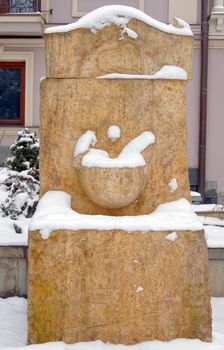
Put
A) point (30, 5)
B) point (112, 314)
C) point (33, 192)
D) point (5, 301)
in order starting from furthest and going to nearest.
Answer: point (30, 5) → point (33, 192) → point (5, 301) → point (112, 314)

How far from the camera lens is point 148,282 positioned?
3.59 meters

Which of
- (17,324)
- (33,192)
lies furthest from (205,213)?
(17,324)

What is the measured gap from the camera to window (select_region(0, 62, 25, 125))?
1234cm

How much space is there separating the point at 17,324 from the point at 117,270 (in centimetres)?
105

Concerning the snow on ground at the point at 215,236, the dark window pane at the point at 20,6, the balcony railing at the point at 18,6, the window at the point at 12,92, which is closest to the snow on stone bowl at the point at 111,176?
the snow on ground at the point at 215,236

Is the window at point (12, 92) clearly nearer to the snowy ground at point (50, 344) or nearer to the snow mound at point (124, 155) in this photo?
the snowy ground at point (50, 344)

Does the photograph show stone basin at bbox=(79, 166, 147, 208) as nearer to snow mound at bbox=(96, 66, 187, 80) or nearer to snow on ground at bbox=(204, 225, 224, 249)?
snow mound at bbox=(96, 66, 187, 80)

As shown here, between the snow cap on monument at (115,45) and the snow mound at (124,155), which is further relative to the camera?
the snow cap on monument at (115,45)

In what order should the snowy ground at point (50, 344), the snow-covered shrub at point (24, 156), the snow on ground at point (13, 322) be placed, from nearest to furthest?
the snowy ground at point (50, 344) → the snow on ground at point (13, 322) → the snow-covered shrub at point (24, 156)

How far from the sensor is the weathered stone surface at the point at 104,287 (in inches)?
140

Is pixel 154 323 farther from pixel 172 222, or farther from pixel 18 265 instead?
pixel 18 265

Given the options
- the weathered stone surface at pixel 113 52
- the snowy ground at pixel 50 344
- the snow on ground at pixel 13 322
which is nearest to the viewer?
the snowy ground at pixel 50 344

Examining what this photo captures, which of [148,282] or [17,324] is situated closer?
[148,282]

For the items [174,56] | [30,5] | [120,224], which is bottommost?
[120,224]
